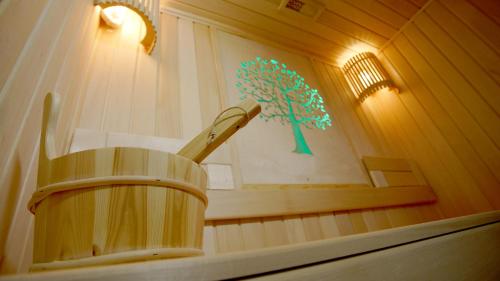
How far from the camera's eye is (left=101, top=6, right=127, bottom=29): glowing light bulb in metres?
1.13

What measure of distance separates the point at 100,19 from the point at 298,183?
127 cm

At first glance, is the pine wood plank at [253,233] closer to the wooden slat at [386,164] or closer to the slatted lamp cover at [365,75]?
the wooden slat at [386,164]

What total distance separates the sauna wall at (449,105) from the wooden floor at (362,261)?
1107 millimetres

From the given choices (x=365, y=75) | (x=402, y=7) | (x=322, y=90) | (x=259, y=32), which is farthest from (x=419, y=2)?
(x=259, y=32)

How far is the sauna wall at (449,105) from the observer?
1383mm

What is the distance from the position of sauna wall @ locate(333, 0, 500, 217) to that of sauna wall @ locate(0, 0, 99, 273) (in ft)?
5.79

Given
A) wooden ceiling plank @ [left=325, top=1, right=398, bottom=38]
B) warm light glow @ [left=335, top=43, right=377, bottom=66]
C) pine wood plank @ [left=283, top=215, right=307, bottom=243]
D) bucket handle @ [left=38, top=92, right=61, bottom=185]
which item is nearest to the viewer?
bucket handle @ [left=38, top=92, right=61, bottom=185]

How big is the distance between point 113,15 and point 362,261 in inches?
55.4

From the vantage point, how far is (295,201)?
997 millimetres

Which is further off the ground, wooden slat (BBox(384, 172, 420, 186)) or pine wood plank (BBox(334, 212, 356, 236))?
wooden slat (BBox(384, 172, 420, 186))

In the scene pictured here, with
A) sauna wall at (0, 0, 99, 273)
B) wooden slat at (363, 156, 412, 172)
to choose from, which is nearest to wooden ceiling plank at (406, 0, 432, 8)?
wooden slat at (363, 156, 412, 172)

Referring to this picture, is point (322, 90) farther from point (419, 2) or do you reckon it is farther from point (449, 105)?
point (419, 2)

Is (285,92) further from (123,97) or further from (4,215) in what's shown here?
(4,215)

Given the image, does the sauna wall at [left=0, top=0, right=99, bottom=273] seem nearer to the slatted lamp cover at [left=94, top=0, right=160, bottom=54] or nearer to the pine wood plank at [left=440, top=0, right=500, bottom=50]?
the slatted lamp cover at [left=94, top=0, right=160, bottom=54]
